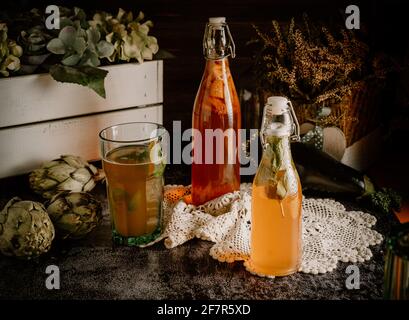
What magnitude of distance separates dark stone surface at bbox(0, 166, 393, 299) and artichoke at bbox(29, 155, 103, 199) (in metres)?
0.15

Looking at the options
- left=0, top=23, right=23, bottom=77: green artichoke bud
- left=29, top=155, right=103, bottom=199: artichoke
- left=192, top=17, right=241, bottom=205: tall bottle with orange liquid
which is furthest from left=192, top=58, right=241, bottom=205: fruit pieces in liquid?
left=0, top=23, right=23, bottom=77: green artichoke bud

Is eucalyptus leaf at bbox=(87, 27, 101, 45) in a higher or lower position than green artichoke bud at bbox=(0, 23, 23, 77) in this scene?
higher

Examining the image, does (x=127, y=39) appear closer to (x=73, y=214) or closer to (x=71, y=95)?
(x=71, y=95)

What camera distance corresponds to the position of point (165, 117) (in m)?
1.71

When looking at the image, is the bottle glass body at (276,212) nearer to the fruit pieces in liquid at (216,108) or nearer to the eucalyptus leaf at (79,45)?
the fruit pieces in liquid at (216,108)

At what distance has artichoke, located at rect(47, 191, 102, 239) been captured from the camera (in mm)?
963

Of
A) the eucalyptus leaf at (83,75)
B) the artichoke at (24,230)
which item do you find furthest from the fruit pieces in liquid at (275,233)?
the eucalyptus leaf at (83,75)

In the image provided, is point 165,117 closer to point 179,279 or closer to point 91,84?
point 91,84

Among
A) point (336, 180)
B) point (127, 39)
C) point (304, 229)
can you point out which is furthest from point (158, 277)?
point (127, 39)

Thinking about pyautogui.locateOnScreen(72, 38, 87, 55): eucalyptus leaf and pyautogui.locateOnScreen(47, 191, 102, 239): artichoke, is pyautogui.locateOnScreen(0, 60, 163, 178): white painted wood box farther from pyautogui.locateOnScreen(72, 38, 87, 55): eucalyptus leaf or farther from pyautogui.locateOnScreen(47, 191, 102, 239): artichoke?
pyautogui.locateOnScreen(47, 191, 102, 239): artichoke

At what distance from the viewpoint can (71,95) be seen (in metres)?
1.21

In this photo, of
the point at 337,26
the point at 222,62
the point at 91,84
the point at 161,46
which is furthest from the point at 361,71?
the point at 161,46

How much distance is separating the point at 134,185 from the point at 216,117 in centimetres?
18

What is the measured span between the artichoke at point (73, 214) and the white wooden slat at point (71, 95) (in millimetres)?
253
